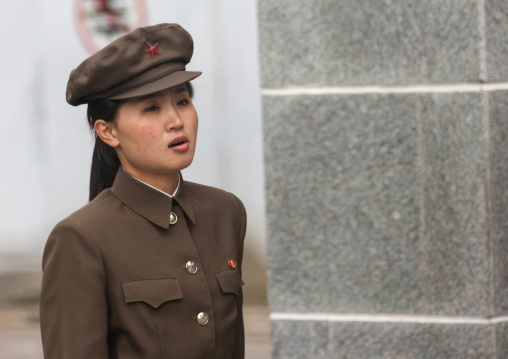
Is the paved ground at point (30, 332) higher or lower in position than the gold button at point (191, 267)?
lower

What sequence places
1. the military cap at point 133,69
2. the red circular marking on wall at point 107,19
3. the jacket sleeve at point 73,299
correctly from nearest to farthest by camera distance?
the jacket sleeve at point 73,299 → the military cap at point 133,69 → the red circular marking on wall at point 107,19

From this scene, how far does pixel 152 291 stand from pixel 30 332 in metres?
5.10

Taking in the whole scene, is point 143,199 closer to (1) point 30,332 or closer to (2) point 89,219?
(2) point 89,219

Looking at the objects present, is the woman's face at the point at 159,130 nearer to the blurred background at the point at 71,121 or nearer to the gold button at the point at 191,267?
the gold button at the point at 191,267

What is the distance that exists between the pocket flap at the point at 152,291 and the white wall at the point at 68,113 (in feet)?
16.1

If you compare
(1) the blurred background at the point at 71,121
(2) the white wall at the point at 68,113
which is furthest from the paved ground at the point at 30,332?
(2) the white wall at the point at 68,113

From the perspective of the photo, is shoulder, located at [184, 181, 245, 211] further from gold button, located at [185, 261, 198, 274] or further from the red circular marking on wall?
the red circular marking on wall

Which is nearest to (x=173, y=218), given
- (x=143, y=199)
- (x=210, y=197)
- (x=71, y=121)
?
(x=143, y=199)

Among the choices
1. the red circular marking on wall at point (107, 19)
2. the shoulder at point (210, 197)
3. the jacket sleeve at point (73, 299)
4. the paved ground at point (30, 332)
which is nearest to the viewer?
the jacket sleeve at point (73, 299)

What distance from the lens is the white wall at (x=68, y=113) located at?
7402 millimetres

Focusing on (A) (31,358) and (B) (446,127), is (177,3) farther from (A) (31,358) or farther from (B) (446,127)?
(B) (446,127)

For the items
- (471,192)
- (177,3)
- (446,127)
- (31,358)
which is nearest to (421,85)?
(446,127)

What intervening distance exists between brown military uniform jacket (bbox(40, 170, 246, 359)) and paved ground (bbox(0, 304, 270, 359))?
153 inches

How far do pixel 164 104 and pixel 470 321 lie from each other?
0.92m
